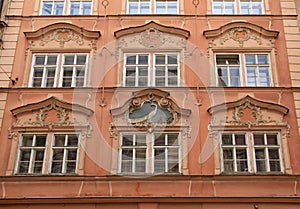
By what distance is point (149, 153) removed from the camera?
508 inches

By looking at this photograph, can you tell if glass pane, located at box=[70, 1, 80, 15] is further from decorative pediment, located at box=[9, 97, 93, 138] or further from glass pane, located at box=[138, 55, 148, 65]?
decorative pediment, located at box=[9, 97, 93, 138]

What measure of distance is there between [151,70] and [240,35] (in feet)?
10.3

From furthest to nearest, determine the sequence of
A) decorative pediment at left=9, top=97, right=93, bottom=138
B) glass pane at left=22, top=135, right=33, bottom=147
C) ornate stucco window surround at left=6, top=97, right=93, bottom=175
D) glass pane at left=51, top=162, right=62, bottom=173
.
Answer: decorative pediment at left=9, top=97, right=93, bottom=138 → glass pane at left=22, top=135, right=33, bottom=147 → ornate stucco window surround at left=6, top=97, right=93, bottom=175 → glass pane at left=51, top=162, right=62, bottom=173

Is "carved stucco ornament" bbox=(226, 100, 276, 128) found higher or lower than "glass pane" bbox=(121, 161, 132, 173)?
higher

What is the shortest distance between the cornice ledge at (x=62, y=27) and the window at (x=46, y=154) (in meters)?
3.56

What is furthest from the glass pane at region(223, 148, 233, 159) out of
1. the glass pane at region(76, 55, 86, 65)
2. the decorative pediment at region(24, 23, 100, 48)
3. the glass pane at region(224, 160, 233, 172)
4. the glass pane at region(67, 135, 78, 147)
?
the decorative pediment at region(24, 23, 100, 48)

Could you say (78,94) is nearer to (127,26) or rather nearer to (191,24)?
(127,26)

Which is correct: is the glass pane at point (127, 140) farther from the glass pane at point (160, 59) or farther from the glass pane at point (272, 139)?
the glass pane at point (272, 139)

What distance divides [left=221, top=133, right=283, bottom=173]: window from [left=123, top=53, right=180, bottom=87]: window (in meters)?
2.55

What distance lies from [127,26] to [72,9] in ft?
7.03

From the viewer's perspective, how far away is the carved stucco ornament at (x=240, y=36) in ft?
48.5

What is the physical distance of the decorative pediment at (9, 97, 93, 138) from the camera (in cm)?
1332

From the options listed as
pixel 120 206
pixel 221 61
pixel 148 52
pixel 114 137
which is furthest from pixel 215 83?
pixel 120 206

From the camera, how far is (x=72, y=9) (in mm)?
15945
